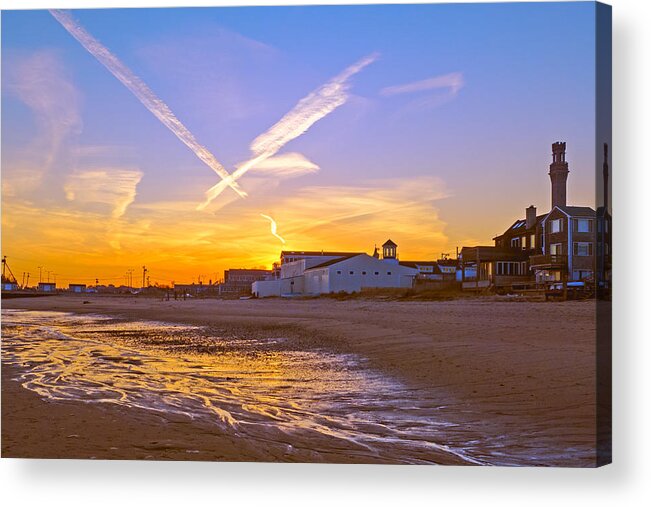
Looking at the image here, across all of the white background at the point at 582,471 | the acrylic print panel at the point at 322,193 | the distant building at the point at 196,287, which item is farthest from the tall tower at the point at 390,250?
the distant building at the point at 196,287

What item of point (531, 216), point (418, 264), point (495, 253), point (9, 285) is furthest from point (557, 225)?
point (9, 285)

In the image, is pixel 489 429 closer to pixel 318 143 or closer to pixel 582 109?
pixel 582 109

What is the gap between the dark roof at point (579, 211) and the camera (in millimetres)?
6938

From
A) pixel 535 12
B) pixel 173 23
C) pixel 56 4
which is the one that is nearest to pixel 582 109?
pixel 535 12

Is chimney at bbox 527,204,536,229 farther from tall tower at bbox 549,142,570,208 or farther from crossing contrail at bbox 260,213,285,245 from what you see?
crossing contrail at bbox 260,213,285,245

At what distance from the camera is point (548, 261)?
8.56 meters

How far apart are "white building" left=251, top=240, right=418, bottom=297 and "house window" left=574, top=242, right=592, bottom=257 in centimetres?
263

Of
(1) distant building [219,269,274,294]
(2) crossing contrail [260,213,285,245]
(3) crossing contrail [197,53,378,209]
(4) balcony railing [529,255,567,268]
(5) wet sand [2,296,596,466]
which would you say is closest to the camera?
(5) wet sand [2,296,596,466]

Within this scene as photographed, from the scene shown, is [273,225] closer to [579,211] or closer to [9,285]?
[9,285]

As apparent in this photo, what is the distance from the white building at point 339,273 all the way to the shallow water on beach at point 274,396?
4.87ft

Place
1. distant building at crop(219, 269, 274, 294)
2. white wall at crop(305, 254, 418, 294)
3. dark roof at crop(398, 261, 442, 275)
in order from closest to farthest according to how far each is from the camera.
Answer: dark roof at crop(398, 261, 442, 275), distant building at crop(219, 269, 274, 294), white wall at crop(305, 254, 418, 294)

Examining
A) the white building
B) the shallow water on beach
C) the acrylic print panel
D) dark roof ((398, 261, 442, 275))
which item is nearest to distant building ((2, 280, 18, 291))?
the acrylic print panel

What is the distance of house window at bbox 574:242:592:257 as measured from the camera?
7.11 meters

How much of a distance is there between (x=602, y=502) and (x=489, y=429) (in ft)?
3.86
